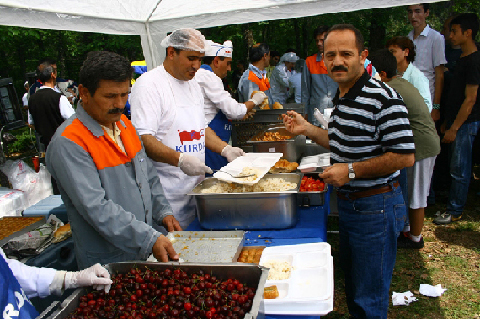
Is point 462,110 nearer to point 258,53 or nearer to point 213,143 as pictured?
point 213,143

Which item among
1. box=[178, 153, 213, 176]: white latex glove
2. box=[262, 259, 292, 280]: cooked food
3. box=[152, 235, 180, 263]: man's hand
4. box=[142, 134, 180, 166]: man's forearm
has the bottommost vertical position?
box=[262, 259, 292, 280]: cooked food

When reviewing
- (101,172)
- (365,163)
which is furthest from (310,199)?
(101,172)

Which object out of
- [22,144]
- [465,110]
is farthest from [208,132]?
[22,144]

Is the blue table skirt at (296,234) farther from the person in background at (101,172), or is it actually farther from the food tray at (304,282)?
the person in background at (101,172)

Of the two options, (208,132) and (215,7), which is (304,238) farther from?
(215,7)

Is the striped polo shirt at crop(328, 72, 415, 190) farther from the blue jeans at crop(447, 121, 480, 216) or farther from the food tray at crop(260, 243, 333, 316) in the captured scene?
the blue jeans at crop(447, 121, 480, 216)

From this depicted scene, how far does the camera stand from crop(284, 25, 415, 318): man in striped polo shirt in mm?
1942

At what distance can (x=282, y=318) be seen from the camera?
150 cm

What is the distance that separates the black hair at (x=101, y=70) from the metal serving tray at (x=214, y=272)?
802mm

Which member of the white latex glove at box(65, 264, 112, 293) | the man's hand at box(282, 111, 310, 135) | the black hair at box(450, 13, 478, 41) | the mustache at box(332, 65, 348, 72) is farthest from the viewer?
the black hair at box(450, 13, 478, 41)

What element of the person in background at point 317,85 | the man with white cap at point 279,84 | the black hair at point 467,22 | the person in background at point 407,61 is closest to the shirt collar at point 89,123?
the person in background at point 407,61

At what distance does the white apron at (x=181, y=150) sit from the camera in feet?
8.75

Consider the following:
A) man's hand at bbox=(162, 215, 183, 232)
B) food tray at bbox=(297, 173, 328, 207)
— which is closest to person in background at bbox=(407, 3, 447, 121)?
food tray at bbox=(297, 173, 328, 207)

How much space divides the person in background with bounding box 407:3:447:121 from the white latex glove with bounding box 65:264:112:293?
4985 millimetres
